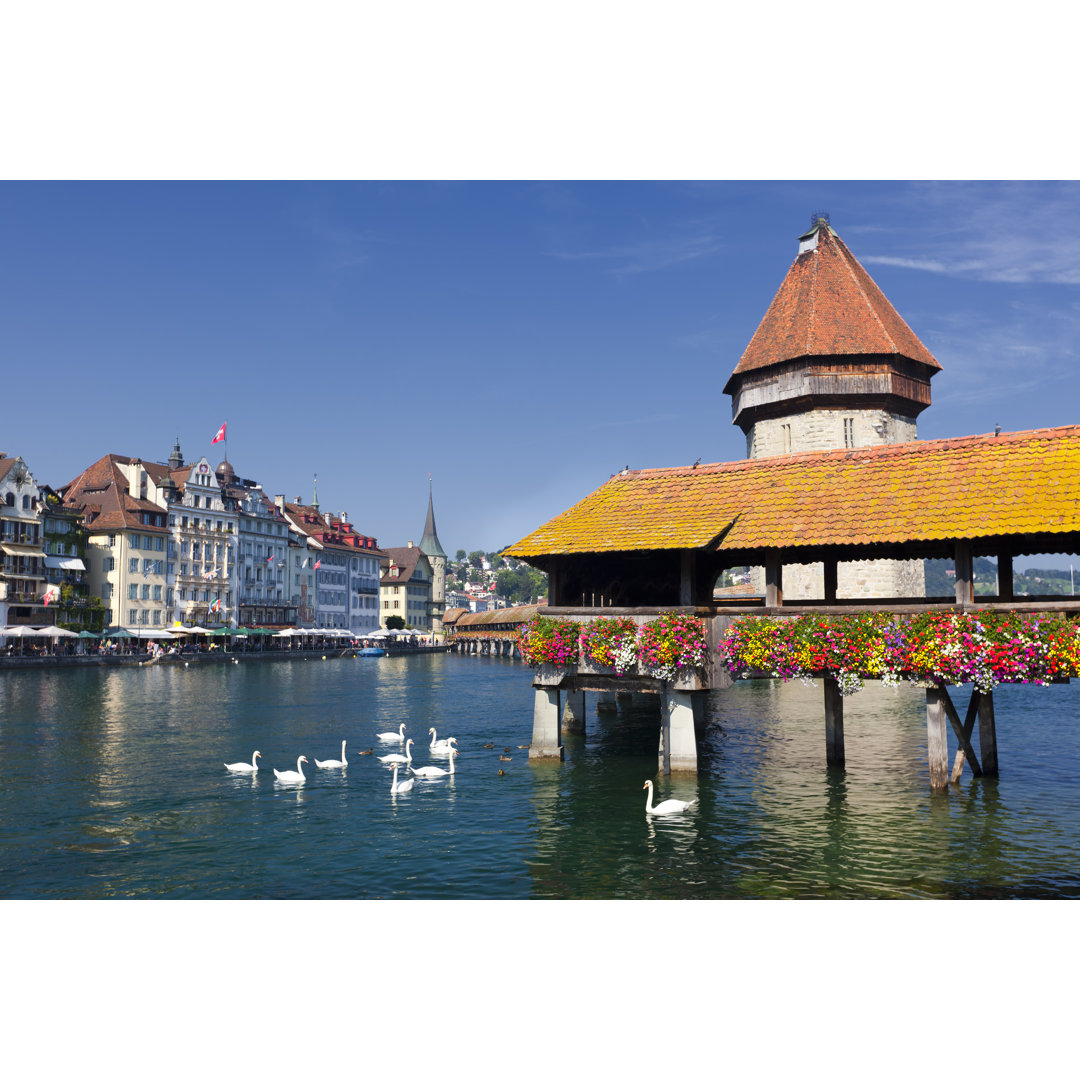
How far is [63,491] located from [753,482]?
87260 millimetres

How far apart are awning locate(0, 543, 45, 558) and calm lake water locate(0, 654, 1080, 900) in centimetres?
4295

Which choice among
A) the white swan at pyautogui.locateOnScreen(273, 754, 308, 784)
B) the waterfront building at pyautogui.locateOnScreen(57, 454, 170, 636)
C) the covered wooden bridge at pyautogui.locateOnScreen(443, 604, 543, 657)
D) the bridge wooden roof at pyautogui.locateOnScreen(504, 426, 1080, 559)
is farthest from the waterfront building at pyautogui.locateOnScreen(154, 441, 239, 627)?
the bridge wooden roof at pyautogui.locateOnScreen(504, 426, 1080, 559)

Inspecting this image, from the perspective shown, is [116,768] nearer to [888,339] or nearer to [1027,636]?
[1027,636]

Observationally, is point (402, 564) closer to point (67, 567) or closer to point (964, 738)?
point (67, 567)

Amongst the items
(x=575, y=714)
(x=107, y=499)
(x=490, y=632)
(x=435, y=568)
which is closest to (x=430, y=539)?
(x=435, y=568)

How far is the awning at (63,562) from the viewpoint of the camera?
80688 millimetres

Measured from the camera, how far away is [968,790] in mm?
22688

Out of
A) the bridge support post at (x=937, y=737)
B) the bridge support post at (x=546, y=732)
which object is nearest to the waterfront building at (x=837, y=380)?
the bridge support post at (x=546, y=732)

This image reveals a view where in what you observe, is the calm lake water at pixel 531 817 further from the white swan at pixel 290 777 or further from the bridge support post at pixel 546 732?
the bridge support post at pixel 546 732

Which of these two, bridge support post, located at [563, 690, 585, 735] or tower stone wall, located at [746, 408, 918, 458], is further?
tower stone wall, located at [746, 408, 918, 458]

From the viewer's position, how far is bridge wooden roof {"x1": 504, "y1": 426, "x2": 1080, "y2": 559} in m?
19.3

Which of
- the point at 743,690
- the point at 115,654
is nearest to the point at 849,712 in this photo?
the point at 743,690

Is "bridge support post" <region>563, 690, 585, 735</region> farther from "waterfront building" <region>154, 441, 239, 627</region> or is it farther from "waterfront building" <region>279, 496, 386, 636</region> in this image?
"waterfront building" <region>279, 496, 386, 636</region>

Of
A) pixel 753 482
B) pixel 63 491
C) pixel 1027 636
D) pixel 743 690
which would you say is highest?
pixel 63 491
